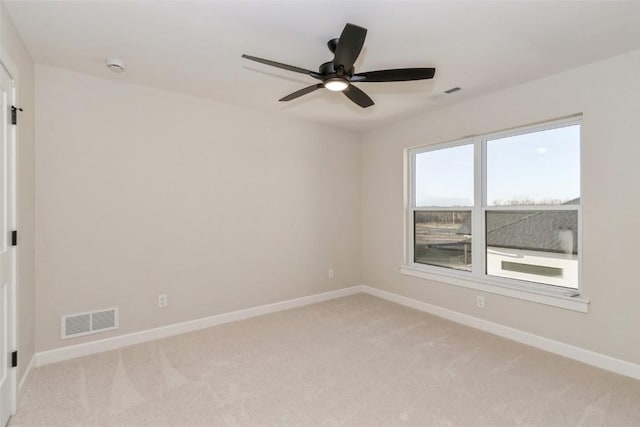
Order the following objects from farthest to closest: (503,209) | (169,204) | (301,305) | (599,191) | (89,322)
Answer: (301,305), (503,209), (169,204), (89,322), (599,191)

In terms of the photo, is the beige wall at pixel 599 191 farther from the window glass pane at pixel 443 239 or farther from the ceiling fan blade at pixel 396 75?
the ceiling fan blade at pixel 396 75

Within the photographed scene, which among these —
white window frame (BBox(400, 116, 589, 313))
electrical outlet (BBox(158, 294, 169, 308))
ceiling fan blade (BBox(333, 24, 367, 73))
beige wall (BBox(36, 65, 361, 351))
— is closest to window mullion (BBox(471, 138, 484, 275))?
white window frame (BBox(400, 116, 589, 313))

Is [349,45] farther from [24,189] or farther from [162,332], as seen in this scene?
[162,332]

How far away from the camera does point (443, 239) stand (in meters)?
4.06

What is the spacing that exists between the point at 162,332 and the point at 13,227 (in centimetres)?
167

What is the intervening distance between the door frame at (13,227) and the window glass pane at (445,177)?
3986 mm

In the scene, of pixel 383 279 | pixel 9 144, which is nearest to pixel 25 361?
pixel 9 144

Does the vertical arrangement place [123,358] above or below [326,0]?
A: below

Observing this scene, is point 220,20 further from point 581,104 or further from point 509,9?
point 581,104

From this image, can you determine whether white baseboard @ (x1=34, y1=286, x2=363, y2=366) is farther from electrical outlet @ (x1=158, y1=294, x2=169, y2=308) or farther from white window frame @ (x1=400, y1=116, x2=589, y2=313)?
white window frame @ (x1=400, y1=116, x2=589, y2=313)

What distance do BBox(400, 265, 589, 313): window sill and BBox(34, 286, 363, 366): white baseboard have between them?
1.36 metres

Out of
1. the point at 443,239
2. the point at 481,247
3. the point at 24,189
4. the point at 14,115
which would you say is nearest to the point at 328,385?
the point at 481,247

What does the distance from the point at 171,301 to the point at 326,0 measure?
119 inches

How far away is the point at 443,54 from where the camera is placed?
8.30 ft
